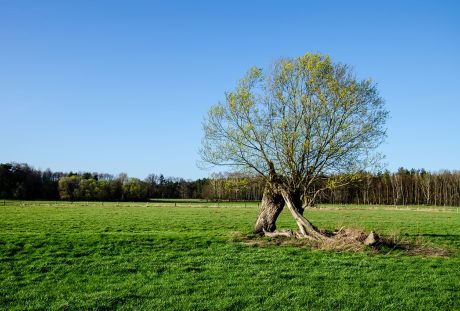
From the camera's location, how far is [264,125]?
26.9 metres

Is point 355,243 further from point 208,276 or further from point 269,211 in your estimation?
point 208,276

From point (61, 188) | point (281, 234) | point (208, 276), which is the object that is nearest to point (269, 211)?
point (281, 234)

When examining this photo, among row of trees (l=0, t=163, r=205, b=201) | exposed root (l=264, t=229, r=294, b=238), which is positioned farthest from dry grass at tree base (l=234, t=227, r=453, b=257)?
row of trees (l=0, t=163, r=205, b=201)

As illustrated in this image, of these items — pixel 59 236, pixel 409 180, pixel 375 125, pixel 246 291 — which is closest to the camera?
pixel 246 291

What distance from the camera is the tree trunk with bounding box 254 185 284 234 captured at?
90.9 ft

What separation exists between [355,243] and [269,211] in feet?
23.1

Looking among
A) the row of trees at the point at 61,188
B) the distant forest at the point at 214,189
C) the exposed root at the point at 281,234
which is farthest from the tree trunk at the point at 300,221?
the row of trees at the point at 61,188

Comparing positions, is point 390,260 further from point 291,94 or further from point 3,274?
point 3,274

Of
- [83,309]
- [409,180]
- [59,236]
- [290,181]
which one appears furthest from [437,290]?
[409,180]

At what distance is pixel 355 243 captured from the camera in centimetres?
2238

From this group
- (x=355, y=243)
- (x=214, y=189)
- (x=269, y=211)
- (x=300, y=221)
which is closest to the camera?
(x=355, y=243)

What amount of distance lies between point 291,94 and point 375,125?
18.8ft

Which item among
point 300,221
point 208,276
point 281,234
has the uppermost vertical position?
point 300,221

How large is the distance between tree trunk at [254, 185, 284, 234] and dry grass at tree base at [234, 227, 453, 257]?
79.6 inches
